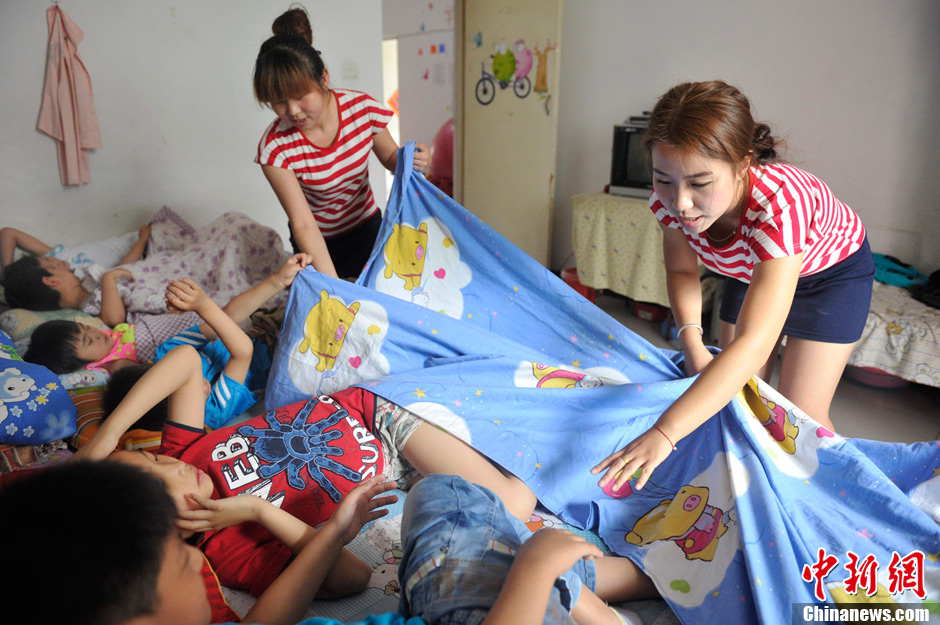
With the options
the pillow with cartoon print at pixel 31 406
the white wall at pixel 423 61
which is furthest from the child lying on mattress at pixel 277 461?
the white wall at pixel 423 61

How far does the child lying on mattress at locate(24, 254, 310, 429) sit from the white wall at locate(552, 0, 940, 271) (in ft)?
7.97

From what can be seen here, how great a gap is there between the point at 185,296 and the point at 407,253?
1.97ft

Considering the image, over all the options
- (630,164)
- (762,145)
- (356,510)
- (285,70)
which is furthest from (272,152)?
(630,164)

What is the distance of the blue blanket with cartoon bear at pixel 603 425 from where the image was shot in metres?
1.07

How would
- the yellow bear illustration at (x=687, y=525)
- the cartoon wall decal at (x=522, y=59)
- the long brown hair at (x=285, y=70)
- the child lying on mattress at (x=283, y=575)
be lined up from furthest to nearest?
the cartoon wall decal at (x=522, y=59) → the long brown hair at (x=285, y=70) → the yellow bear illustration at (x=687, y=525) → the child lying on mattress at (x=283, y=575)

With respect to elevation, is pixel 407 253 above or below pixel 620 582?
above

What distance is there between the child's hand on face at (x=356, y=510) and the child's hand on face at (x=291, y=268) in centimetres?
76

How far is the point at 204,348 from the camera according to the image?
1860mm

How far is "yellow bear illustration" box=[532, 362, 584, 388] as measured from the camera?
4.86ft

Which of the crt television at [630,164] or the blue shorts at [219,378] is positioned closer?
the blue shorts at [219,378]

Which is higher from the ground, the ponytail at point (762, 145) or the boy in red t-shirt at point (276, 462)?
the ponytail at point (762, 145)

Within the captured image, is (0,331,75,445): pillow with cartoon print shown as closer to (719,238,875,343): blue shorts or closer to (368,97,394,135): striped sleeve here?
(368,97,394,135): striped sleeve

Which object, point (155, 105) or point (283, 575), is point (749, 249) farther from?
point (155, 105)

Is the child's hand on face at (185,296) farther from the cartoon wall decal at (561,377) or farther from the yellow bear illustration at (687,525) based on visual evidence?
the yellow bear illustration at (687,525)
